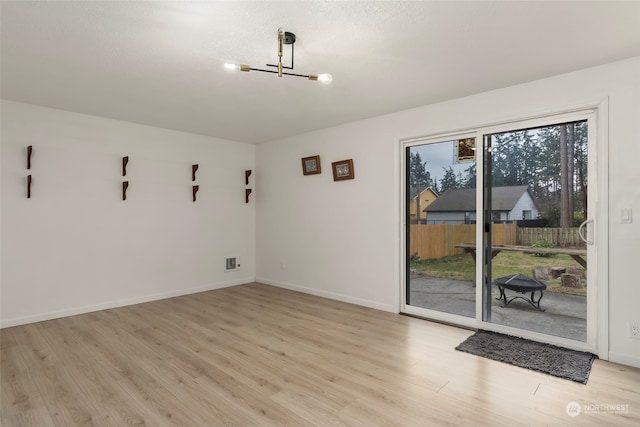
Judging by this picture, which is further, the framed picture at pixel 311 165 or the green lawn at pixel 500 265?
the framed picture at pixel 311 165

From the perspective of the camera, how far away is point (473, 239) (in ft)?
11.3

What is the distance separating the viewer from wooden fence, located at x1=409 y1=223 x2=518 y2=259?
3.24m

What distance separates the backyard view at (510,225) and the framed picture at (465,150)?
0.03 ft

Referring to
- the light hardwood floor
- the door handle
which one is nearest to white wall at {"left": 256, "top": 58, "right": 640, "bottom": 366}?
the door handle

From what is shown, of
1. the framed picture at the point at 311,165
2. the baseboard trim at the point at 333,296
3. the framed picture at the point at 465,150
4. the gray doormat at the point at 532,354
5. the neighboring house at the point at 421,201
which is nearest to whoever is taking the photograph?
the gray doormat at the point at 532,354

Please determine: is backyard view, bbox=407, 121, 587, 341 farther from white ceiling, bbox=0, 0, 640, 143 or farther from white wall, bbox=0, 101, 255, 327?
white wall, bbox=0, 101, 255, 327

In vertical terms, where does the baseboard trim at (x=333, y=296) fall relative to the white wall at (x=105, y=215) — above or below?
below

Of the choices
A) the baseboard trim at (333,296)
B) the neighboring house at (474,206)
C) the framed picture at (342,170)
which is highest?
the framed picture at (342,170)

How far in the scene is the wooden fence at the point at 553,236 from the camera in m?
2.88

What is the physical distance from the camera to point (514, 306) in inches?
127

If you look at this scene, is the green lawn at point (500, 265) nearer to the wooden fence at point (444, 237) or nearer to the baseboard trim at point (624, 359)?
the wooden fence at point (444, 237)

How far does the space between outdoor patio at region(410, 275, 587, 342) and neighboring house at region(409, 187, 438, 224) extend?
0.69m

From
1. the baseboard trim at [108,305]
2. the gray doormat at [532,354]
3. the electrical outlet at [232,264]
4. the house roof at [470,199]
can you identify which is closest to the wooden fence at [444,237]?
the house roof at [470,199]

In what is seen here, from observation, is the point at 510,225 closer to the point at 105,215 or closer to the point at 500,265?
the point at 500,265
